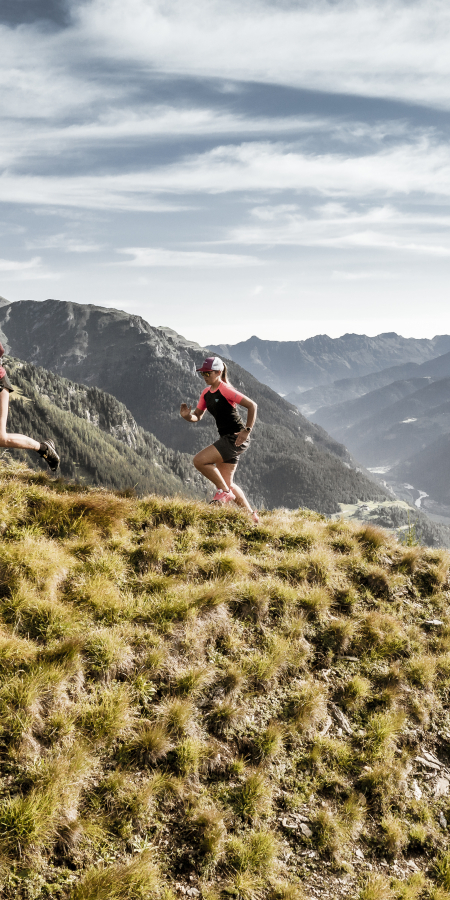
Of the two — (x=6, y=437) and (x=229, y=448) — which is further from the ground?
(x=6, y=437)

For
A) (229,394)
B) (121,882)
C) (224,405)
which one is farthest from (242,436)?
(121,882)

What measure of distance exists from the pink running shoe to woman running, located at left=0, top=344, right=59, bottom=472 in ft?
10.8

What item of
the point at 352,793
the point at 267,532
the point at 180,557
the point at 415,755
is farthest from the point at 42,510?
the point at 415,755

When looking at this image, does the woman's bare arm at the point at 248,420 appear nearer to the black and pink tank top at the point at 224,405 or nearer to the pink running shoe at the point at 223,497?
the black and pink tank top at the point at 224,405

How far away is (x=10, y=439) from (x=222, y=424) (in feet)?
13.3

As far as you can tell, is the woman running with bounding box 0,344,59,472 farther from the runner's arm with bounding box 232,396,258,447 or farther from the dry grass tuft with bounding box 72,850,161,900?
the dry grass tuft with bounding box 72,850,161,900

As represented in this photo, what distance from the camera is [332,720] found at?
625cm

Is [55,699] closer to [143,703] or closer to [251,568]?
[143,703]

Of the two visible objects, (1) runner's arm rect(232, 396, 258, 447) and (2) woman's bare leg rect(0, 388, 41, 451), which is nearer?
(2) woman's bare leg rect(0, 388, 41, 451)

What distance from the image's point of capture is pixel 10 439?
840 cm

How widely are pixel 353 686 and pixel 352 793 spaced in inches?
55.9

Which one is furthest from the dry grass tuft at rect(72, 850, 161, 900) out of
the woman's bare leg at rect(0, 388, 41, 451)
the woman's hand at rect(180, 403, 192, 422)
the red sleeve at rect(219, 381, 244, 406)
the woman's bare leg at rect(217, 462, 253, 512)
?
the red sleeve at rect(219, 381, 244, 406)

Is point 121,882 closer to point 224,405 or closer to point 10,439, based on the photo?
point 10,439

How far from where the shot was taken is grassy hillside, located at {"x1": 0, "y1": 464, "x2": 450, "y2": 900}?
431cm
